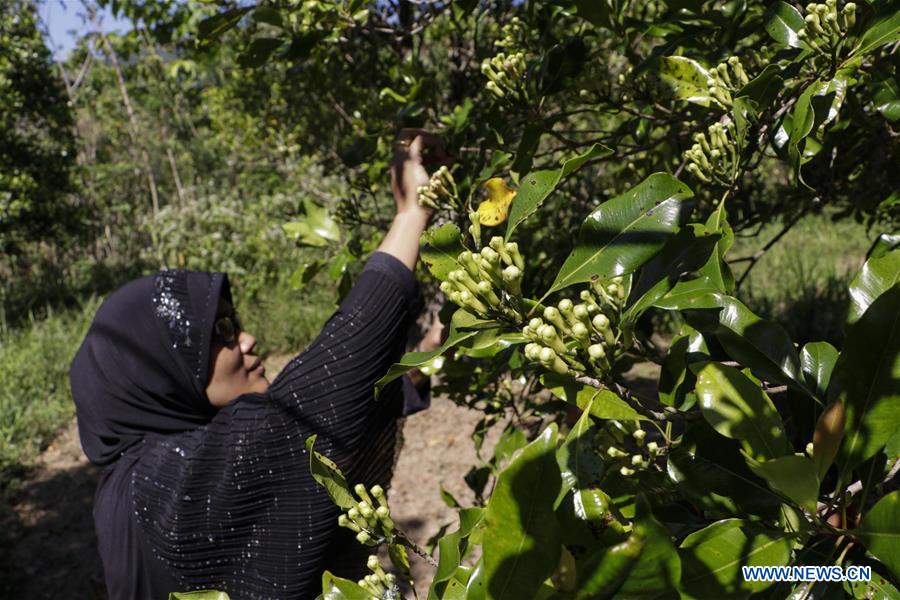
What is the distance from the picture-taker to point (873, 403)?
2.40ft

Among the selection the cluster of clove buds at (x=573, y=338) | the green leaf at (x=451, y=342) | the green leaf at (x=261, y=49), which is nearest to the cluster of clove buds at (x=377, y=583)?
the green leaf at (x=451, y=342)

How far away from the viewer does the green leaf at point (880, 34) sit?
928 mm

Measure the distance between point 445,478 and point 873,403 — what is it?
4.27m

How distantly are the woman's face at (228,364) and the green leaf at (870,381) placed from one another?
153 centimetres

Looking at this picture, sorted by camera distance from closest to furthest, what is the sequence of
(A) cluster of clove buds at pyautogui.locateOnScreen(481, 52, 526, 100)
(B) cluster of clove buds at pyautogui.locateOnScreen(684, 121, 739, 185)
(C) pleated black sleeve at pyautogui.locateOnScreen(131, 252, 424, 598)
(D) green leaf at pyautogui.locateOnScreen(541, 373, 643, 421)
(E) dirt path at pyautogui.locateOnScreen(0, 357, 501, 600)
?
(D) green leaf at pyautogui.locateOnScreen(541, 373, 643, 421)
(B) cluster of clove buds at pyautogui.locateOnScreen(684, 121, 739, 185)
(A) cluster of clove buds at pyautogui.locateOnScreen(481, 52, 526, 100)
(C) pleated black sleeve at pyautogui.locateOnScreen(131, 252, 424, 598)
(E) dirt path at pyautogui.locateOnScreen(0, 357, 501, 600)

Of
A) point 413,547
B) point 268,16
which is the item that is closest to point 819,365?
point 413,547

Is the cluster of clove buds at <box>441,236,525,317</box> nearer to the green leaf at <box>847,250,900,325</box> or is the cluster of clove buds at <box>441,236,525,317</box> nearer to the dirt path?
the green leaf at <box>847,250,900,325</box>

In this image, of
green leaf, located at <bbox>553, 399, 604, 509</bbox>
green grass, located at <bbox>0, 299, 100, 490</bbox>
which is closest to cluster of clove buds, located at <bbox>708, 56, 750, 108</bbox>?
green leaf, located at <bbox>553, 399, 604, 509</bbox>

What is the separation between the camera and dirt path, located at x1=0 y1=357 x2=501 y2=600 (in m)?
4.14

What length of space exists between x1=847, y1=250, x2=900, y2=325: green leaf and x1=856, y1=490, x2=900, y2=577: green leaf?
23 cm

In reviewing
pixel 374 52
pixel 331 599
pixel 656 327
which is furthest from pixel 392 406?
pixel 656 327

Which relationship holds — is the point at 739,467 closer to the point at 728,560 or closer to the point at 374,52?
the point at 728,560

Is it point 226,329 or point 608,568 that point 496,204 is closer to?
point 608,568

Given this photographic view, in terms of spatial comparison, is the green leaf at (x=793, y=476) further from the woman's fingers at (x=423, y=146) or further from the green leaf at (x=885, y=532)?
the woman's fingers at (x=423, y=146)
